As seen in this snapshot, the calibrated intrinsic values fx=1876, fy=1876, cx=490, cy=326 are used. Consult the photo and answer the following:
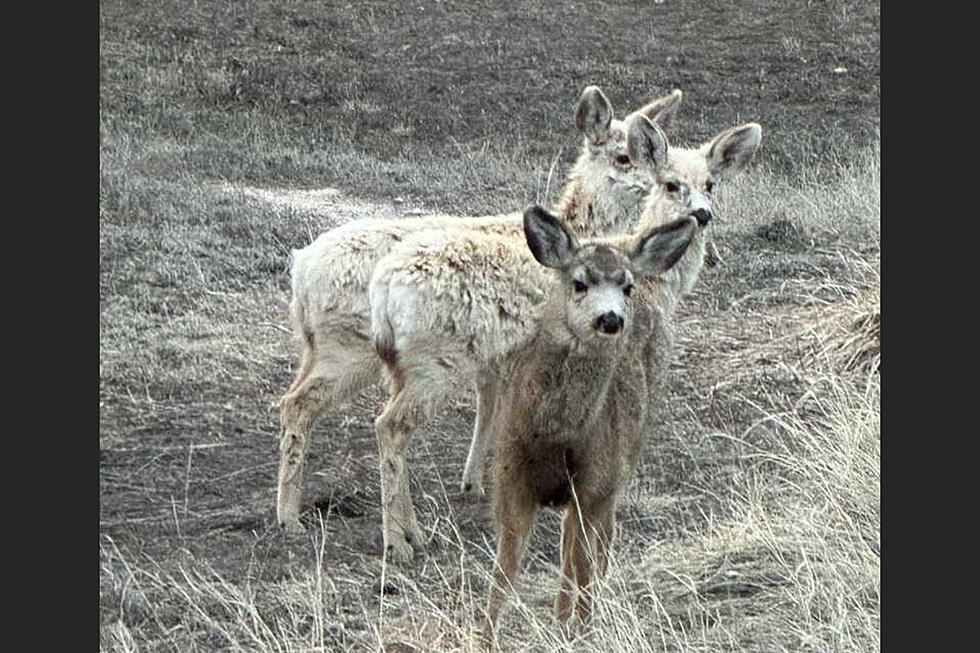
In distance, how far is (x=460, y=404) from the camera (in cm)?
1226

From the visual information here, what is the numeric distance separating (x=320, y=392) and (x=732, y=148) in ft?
9.02

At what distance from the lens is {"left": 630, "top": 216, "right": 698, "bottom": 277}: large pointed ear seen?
26.9 feet

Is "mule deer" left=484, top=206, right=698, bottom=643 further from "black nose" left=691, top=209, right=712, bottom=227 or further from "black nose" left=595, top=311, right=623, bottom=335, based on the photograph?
"black nose" left=691, top=209, right=712, bottom=227

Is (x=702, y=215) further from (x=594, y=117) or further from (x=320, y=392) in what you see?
(x=320, y=392)

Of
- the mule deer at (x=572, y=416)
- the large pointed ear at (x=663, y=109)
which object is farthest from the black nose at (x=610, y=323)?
the large pointed ear at (x=663, y=109)

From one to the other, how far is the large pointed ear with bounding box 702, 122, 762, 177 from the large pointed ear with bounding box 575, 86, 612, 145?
3.28ft

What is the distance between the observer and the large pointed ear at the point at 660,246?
8203 millimetres

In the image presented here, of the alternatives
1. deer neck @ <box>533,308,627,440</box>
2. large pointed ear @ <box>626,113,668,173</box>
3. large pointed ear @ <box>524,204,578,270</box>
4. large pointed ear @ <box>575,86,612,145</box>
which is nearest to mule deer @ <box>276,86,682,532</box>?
large pointed ear @ <box>626,113,668,173</box>

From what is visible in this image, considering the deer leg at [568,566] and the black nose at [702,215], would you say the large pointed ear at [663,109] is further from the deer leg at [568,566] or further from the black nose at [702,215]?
the deer leg at [568,566]

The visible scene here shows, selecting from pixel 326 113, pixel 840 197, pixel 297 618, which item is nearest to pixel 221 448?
pixel 297 618

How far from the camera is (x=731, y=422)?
1143cm

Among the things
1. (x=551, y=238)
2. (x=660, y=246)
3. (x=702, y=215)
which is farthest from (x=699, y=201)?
(x=551, y=238)

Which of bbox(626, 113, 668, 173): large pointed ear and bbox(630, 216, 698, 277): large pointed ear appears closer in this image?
bbox(630, 216, 698, 277): large pointed ear

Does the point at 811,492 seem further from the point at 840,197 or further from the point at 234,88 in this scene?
the point at 234,88
